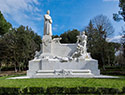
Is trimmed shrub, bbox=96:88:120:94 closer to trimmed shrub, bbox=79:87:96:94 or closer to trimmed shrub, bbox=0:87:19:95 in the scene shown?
trimmed shrub, bbox=79:87:96:94

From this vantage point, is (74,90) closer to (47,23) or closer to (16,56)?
(47,23)

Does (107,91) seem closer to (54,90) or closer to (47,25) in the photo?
(54,90)

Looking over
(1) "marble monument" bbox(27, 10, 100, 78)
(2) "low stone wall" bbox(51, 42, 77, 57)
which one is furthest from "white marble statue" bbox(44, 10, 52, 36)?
(2) "low stone wall" bbox(51, 42, 77, 57)

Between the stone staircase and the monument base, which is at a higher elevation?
the monument base

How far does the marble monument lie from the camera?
12.4 m

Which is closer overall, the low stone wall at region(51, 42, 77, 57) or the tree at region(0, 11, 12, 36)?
the low stone wall at region(51, 42, 77, 57)

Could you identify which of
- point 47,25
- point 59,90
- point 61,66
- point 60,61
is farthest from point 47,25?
point 59,90

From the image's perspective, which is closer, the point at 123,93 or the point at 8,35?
the point at 123,93

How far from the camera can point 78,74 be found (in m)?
12.1

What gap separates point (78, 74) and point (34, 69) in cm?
523

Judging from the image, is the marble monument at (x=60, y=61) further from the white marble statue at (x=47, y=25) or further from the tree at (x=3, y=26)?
the tree at (x=3, y=26)

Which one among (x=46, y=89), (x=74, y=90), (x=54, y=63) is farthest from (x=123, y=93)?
(x=54, y=63)

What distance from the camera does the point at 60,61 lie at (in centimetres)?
1355

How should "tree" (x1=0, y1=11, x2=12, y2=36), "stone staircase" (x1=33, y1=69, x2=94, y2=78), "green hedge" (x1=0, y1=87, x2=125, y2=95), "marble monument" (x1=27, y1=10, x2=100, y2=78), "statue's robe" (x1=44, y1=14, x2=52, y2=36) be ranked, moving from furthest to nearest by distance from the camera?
"tree" (x1=0, y1=11, x2=12, y2=36)
"statue's robe" (x1=44, y1=14, x2=52, y2=36)
"marble monument" (x1=27, y1=10, x2=100, y2=78)
"stone staircase" (x1=33, y1=69, x2=94, y2=78)
"green hedge" (x1=0, y1=87, x2=125, y2=95)
